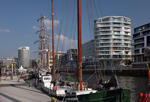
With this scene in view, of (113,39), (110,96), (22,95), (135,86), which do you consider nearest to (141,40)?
(113,39)

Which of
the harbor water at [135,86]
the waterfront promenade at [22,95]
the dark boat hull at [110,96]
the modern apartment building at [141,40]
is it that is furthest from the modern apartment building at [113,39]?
the dark boat hull at [110,96]

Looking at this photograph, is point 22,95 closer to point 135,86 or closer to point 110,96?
point 110,96

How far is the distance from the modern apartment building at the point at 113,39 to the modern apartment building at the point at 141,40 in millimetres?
9128

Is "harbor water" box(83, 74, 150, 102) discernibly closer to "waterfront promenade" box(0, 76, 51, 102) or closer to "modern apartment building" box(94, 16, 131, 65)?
"waterfront promenade" box(0, 76, 51, 102)

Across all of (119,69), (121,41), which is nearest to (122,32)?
(121,41)

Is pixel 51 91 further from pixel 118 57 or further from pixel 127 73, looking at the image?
pixel 118 57

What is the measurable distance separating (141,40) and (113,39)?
51.9ft

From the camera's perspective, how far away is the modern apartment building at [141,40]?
79.4 m

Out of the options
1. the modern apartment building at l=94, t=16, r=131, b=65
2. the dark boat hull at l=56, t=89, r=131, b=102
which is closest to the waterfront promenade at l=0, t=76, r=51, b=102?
the dark boat hull at l=56, t=89, r=131, b=102

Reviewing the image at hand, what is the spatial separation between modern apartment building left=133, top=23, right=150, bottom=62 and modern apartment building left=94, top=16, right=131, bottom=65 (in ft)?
29.9

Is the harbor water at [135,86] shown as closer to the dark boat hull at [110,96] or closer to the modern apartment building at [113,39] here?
the dark boat hull at [110,96]

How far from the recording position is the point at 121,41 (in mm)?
95750

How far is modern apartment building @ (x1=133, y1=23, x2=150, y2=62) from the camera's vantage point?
79.4 metres

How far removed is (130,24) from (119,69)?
3801cm
